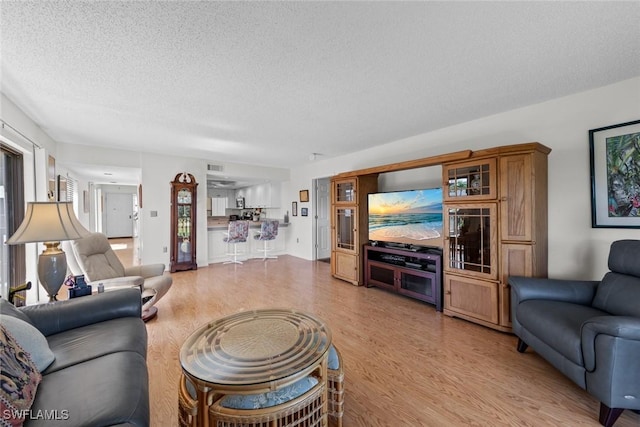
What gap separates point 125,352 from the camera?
145cm

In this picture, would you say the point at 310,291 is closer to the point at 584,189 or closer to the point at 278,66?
the point at 278,66

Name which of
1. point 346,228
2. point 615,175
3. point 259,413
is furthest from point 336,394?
point 346,228

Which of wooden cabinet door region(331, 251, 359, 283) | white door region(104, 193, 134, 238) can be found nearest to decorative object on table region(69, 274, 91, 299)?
wooden cabinet door region(331, 251, 359, 283)

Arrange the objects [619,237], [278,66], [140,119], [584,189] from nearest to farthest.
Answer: [278,66] < [619,237] < [584,189] < [140,119]

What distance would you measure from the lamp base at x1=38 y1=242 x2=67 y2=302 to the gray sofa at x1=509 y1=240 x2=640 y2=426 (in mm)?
3769

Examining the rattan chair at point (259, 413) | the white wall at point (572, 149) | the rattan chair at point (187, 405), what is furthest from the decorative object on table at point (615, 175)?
the rattan chair at point (187, 405)

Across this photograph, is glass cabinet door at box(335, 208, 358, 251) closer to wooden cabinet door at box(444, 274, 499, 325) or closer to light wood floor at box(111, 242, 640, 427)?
light wood floor at box(111, 242, 640, 427)

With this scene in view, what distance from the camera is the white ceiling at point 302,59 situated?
1.51 metres

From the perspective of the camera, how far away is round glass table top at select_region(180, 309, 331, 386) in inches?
46.8

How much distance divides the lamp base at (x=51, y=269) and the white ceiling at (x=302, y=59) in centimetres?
148

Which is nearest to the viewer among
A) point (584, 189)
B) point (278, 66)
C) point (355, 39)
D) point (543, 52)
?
point (355, 39)

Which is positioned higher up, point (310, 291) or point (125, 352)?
point (125, 352)

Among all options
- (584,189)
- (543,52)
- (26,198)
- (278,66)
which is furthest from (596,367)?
(26,198)

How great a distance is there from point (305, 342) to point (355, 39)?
6.33ft
